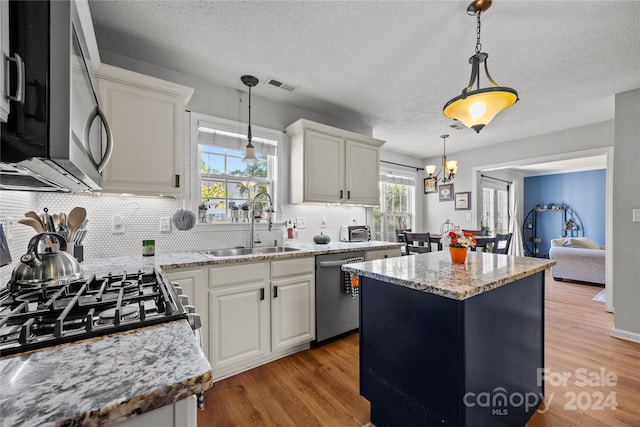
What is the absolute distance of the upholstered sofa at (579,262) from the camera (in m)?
4.61

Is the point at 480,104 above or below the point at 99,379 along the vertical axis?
above

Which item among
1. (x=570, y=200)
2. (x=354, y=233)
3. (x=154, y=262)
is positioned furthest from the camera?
(x=570, y=200)

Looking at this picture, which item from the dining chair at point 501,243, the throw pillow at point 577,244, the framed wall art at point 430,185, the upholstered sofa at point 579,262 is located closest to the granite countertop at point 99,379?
the dining chair at point 501,243

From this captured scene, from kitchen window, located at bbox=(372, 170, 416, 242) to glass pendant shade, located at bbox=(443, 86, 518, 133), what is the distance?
3.15 metres

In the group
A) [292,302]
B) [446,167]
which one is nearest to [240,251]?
[292,302]

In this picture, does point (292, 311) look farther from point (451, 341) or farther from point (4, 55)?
point (4, 55)

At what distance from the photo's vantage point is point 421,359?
4.57 feet

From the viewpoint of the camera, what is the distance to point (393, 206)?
541 cm

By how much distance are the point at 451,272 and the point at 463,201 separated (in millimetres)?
4318

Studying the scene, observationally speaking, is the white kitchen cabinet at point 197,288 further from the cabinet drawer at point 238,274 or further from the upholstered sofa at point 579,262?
the upholstered sofa at point 579,262

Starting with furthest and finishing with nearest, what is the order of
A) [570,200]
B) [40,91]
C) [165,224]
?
[570,200], [165,224], [40,91]

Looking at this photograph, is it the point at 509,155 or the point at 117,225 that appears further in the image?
the point at 509,155

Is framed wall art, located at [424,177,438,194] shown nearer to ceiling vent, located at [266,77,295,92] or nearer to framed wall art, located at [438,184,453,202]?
framed wall art, located at [438,184,453,202]

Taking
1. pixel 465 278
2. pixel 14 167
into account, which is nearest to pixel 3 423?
pixel 14 167
